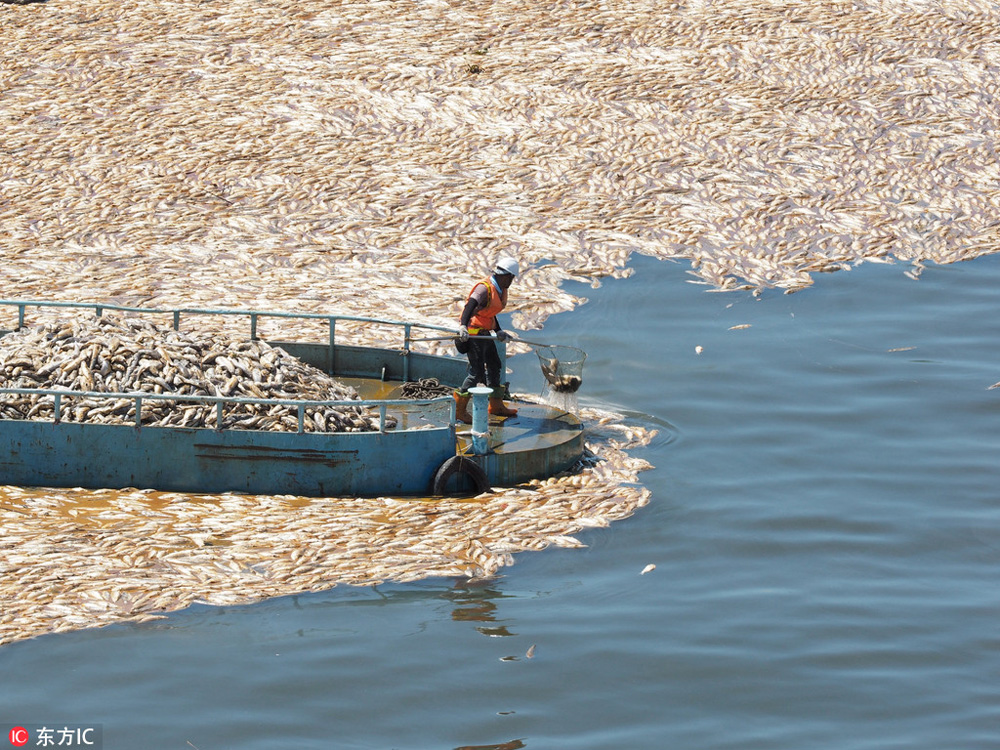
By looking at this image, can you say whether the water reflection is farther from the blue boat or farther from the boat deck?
the boat deck

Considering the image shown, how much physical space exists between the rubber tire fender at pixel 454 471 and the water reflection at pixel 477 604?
1.89m

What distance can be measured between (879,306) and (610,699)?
12066 millimetres

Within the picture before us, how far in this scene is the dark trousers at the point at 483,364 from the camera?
16.2 meters

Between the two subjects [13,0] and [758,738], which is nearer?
[758,738]

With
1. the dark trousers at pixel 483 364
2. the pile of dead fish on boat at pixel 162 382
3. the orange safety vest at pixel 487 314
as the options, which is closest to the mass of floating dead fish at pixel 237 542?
Result: the pile of dead fish on boat at pixel 162 382

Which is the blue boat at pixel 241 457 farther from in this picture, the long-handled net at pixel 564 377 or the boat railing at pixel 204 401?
the long-handled net at pixel 564 377

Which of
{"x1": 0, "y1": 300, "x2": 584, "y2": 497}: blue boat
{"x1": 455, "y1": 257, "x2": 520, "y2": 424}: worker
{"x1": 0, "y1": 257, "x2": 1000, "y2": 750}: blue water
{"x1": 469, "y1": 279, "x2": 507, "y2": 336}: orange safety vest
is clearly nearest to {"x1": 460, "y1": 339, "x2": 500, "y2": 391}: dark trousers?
{"x1": 455, "y1": 257, "x2": 520, "y2": 424}: worker

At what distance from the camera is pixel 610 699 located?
1125 centimetres

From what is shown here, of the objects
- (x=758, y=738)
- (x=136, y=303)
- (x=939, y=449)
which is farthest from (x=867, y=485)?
(x=136, y=303)

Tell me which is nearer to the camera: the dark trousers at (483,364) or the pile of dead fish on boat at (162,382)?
the pile of dead fish on boat at (162,382)

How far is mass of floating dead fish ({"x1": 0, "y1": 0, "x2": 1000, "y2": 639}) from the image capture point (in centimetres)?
2289

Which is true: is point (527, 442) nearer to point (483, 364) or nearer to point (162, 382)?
point (483, 364)

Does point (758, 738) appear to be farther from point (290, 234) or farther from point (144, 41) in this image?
point (144, 41)

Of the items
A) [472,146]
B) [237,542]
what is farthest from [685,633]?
[472,146]
